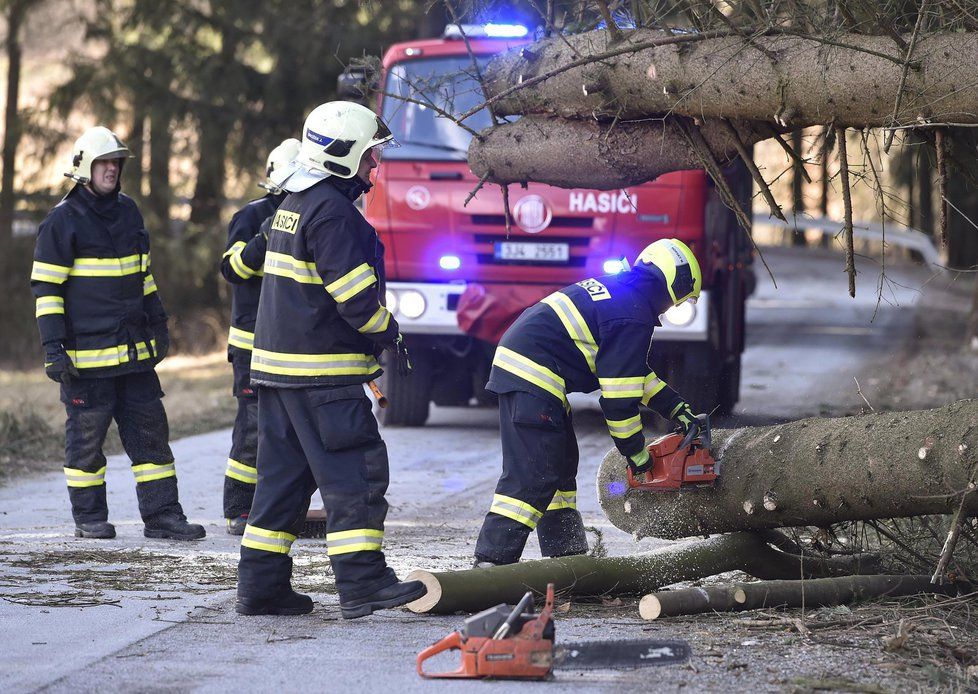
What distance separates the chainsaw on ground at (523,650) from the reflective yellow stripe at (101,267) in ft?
10.00

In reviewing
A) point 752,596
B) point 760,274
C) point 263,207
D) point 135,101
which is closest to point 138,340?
point 263,207

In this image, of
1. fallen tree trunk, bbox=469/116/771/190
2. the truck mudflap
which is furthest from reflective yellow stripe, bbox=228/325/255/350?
the truck mudflap

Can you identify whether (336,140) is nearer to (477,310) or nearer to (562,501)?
(562,501)

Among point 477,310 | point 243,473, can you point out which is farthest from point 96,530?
point 477,310

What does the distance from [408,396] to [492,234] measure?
161 cm

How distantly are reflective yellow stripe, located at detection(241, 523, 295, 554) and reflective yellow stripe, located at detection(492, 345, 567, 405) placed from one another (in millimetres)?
1106

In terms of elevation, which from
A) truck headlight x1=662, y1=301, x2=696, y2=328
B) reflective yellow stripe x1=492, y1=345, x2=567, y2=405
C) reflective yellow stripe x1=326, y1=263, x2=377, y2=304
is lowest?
reflective yellow stripe x1=492, y1=345, x2=567, y2=405

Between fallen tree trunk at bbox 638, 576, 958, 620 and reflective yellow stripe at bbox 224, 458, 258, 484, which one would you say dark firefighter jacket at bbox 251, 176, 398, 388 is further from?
reflective yellow stripe at bbox 224, 458, 258, 484

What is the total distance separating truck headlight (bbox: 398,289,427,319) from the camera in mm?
8902

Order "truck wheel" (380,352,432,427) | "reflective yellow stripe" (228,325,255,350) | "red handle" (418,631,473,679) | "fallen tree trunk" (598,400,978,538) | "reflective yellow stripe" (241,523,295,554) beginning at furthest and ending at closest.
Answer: "truck wheel" (380,352,432,427) → "reflective yellow stripe" (228,325,255,350) → "reflective yellow stripe" (241,523,295,554) → "fallen tree trunk" (598,400,978,538) → "red handle" (418,631,473,679)

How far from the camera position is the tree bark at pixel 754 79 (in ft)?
15.2

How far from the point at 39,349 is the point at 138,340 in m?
13.5

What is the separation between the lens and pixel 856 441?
4590 millimetres

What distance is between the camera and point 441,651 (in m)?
3.74
